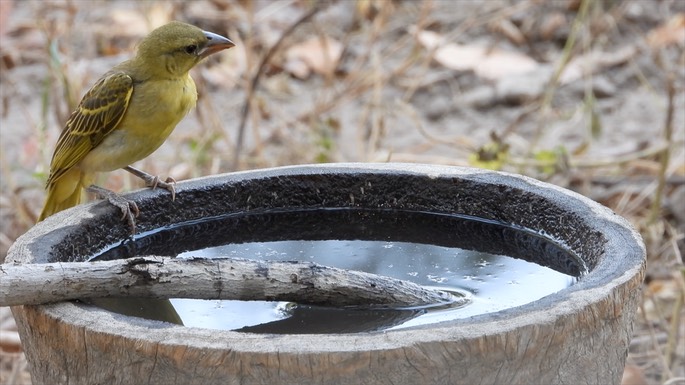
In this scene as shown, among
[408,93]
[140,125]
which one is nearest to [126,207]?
[140,125]

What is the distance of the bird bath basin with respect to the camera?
1921 mm

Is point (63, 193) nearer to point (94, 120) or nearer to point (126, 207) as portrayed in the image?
point (94, 120)

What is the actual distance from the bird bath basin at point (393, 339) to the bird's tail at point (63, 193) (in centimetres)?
78

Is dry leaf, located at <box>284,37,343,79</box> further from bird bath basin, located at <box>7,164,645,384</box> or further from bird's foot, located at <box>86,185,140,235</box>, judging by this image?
bird bath basin, located at <box>7,164,645,384</box>

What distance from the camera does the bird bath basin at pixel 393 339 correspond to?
1921 mm

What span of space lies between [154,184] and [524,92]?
360 centimetres

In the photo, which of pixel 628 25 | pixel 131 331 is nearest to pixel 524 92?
pixel 628 25

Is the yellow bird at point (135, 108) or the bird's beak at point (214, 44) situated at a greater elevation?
the bird's beak at point (214, 44)

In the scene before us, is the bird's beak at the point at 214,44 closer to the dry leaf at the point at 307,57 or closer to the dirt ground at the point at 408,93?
the dirt ground at the point at 408,93

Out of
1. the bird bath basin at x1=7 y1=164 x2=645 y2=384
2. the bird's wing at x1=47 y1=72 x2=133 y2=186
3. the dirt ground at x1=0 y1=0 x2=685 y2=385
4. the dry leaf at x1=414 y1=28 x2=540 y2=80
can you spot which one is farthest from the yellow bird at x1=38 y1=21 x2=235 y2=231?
the dry leaf at x1=414 y1=28 x2=540 y2=80

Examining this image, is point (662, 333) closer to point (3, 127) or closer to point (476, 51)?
point (476, 51)

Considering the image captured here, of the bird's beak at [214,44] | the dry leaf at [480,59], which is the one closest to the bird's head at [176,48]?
the bird's beak at [214,44]

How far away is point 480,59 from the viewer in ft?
21.8

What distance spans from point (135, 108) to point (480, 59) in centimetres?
356
